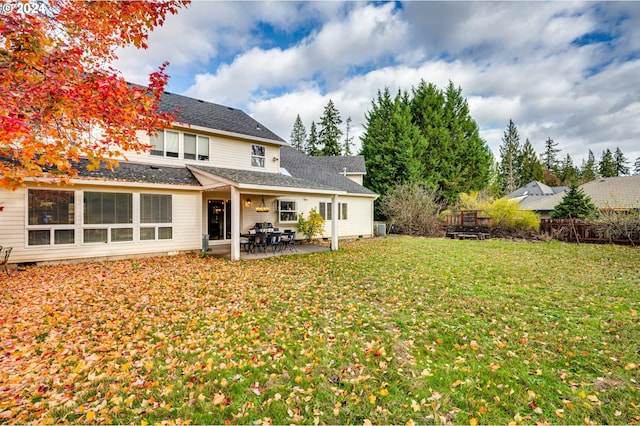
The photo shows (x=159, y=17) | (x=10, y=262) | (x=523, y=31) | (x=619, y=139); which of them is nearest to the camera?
(x=159, y=17)

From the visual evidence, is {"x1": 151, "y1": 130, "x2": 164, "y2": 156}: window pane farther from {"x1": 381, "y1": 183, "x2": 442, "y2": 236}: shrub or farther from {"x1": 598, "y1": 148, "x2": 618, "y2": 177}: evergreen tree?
{"x1": 598, "y1": 148, "x2": 618, "y2": 177}: evergreen tree

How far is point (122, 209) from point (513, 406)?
40.7 feet

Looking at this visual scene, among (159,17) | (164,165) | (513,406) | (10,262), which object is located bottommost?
(513,406)

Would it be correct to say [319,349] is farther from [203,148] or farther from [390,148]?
[390,148]

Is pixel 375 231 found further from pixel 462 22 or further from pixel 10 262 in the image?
pixel 10 262

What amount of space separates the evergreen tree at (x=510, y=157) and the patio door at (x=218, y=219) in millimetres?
49043

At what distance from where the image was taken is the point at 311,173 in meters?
19.0

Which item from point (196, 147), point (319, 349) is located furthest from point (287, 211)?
point (319, 349)

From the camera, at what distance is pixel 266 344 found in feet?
13.3

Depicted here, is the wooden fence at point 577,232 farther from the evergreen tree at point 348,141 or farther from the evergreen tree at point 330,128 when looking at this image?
the evergreen tree at point 348,141

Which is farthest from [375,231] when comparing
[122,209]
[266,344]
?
[266,344]

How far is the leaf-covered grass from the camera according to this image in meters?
2.73

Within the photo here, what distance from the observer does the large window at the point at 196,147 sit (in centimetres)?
1291

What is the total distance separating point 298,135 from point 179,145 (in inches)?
1546
